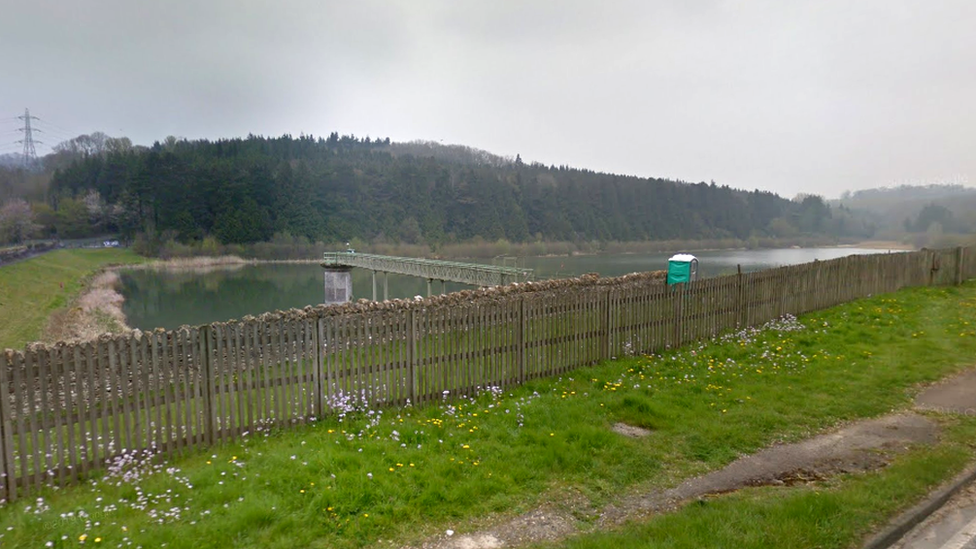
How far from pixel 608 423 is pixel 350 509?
341cm

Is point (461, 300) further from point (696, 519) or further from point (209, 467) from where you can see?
point (696, 519)

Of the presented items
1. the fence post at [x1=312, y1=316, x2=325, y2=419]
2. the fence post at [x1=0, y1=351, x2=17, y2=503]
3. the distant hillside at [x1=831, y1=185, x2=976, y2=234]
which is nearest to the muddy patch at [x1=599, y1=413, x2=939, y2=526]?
the fence post at [x1=312, y1=316, x2=325, y2=419]

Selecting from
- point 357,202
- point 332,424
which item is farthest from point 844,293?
point 357,202

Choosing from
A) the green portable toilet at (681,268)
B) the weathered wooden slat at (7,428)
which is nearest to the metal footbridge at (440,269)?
the green portable toilet at (681,268)

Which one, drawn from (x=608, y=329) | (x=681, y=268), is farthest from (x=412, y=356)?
(x=681, y=268)

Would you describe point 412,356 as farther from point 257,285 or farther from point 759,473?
point 257,285

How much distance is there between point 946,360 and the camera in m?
9.80

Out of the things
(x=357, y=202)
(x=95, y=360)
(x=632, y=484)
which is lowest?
(x=632, y=484)

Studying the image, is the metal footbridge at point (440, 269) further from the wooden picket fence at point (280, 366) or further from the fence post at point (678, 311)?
the wooden picket fence at point (280, 366)

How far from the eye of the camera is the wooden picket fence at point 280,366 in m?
5.27

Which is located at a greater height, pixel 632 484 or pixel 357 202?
pixel 357 202

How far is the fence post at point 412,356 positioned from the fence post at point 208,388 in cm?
241

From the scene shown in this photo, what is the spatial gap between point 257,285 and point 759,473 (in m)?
64.1

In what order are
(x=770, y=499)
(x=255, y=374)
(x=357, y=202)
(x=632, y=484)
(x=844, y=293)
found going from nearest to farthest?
1. (x=770, y=499)
2. (x=632, y=484)
3. (x=255, y=374)
4. (x=844, y=293)
5. (x=357, y=202)
